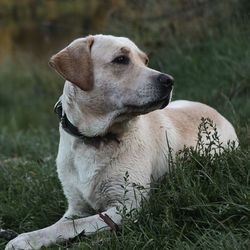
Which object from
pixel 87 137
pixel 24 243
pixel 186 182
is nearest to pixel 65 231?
pixel 24 243

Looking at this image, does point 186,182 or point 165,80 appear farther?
point 165,80

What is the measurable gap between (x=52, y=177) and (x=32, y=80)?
20.9ft

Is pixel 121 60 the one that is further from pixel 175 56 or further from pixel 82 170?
pixel 175 56

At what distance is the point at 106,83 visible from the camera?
414 cm

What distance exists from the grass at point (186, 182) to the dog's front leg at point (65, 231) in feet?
0.22

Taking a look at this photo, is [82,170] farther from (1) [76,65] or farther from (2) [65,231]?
(1) [76,65]

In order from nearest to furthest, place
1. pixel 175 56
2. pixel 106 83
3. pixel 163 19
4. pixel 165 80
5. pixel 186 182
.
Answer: pixel 186 182, pixel 165 80, pixel 106 83, pixel 175 56, pixel 163 19

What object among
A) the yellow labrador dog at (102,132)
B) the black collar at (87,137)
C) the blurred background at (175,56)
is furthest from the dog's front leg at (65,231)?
the blurred background at (175,56)

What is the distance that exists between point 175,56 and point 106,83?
4.36 meters

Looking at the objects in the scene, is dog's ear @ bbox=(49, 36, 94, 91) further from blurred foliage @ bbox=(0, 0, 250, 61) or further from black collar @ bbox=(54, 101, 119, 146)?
blurred foliage @ bbox=(0, 0, 250, 61)

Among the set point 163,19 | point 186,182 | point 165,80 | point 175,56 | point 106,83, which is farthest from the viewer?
point 163,19

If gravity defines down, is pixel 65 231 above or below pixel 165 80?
below

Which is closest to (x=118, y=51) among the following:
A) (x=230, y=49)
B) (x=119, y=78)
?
(x=119, y=78)

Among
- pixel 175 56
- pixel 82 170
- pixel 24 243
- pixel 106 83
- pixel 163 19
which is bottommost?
pixel 24 243
